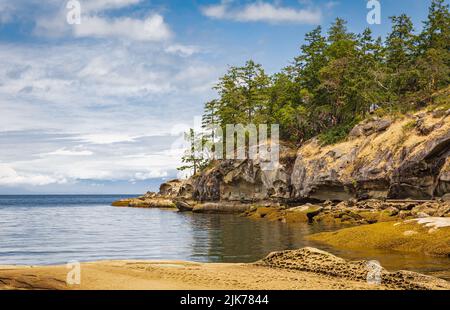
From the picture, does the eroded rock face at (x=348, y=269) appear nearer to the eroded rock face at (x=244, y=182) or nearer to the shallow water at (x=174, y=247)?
the shallow water at (x=174, y=247)

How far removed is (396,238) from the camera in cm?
1997

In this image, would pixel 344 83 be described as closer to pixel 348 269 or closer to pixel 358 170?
pixel 358 170

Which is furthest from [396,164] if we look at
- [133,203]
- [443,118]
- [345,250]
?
[133,203]

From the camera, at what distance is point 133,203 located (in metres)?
94.8

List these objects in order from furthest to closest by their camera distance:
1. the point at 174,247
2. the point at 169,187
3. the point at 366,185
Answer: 1. the point at 169,187
2. the point at 366,185
3. the point at 174,247

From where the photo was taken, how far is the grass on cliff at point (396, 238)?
18.1 metres

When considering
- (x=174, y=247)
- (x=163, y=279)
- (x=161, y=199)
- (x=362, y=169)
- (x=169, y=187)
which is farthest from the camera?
(x=169, y=187)

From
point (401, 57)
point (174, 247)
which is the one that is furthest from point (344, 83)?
point (174, 247)

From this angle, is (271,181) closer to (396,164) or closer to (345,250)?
(396,164)

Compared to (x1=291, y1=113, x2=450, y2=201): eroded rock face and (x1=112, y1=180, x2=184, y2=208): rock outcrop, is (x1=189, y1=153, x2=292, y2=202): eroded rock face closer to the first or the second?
(x1=291, y1=113, x2=450, y2=201): eroded rock face

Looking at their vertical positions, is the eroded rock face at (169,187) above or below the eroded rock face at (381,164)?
below

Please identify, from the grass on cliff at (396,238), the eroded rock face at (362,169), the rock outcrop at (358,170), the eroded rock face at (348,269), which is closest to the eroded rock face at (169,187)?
the rock outcrop at (358,170)

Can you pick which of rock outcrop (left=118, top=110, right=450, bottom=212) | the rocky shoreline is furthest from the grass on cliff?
rock outcrop (left=118, top=110, right=450, bottom=212)
